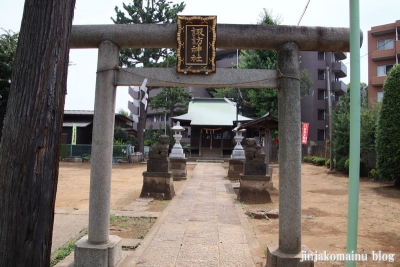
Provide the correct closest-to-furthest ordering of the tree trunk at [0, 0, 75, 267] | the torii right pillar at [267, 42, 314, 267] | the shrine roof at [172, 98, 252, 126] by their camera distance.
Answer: the tree trunk at [0, 0, 75, 267] → the torii right pillar at [267, 42, 314, 267] → the shrine roof at [172, 98, 252, 126]

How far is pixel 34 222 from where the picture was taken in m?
2.18

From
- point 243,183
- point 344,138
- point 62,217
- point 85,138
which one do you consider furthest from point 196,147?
point 62,217

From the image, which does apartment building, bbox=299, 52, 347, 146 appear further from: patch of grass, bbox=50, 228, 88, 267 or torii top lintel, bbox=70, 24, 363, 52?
patch of grass, bbox=50, 228, 88, 267

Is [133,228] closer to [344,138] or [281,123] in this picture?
[281,123]

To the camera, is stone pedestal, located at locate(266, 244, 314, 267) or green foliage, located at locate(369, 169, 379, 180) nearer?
stone pedestal, located at locate(266, 244, 314, 267)

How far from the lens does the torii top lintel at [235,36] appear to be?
420 cm

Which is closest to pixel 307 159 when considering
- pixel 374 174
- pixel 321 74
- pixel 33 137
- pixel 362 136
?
pixel 362 136

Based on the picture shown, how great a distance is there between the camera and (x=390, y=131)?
1370cm

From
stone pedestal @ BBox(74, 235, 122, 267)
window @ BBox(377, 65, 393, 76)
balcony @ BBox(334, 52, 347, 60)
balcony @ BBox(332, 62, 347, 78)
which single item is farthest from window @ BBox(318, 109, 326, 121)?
stone pedestal @ BBox(74, 235, 122, 267)

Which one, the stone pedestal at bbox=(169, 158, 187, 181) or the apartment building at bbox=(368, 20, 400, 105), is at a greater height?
the apartment building at bbox=(368, 20, 400, 105)

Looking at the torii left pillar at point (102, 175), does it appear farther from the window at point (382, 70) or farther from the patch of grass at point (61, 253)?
the window at point (382, 70)

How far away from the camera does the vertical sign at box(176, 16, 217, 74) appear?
4332mm

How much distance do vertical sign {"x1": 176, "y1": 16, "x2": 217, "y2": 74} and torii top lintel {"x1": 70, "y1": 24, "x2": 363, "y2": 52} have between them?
4.7 inches

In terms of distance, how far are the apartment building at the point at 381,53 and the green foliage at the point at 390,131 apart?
16.0 m
